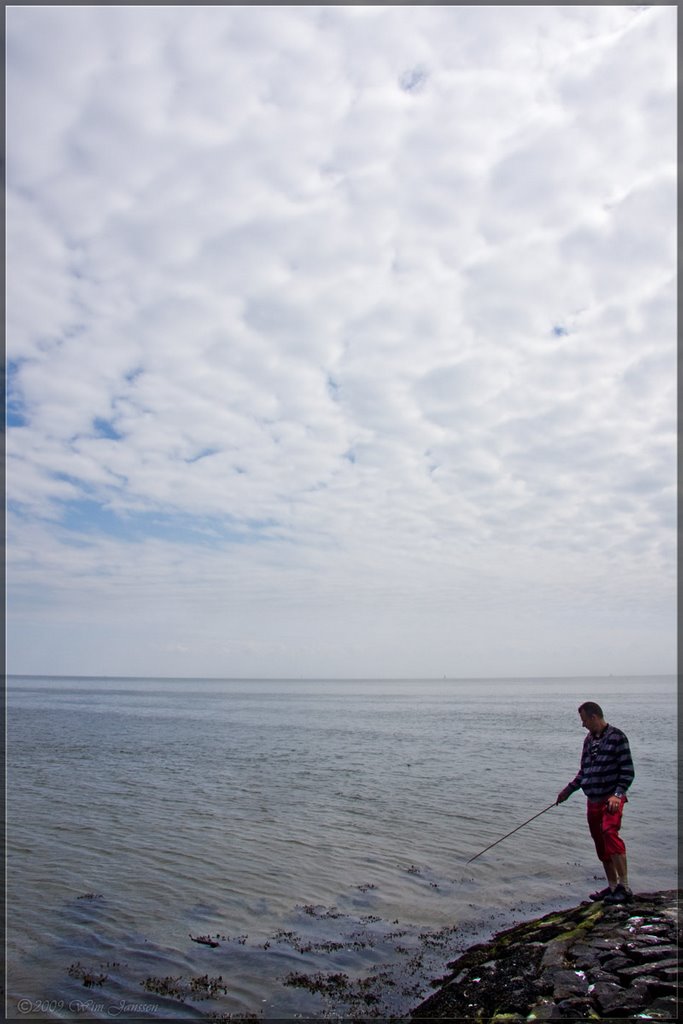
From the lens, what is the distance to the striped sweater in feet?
32.2

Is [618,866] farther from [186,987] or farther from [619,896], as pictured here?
[186,987]

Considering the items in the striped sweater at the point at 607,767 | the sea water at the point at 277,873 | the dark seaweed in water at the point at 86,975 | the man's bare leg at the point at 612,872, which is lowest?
the sea water at the point at 277,873

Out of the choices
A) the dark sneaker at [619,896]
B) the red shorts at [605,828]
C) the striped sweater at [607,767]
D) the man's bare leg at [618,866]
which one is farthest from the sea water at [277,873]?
the striped sweater at [607,767]

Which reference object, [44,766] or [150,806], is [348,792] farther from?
[44,766]

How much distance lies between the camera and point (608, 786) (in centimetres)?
997

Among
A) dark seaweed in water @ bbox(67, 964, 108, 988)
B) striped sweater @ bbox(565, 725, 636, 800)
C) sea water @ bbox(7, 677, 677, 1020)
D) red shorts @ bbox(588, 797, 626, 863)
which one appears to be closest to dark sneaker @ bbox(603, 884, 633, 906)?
red shorts @ bbox(588, 797, 626, 863)

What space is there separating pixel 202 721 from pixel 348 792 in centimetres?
4347

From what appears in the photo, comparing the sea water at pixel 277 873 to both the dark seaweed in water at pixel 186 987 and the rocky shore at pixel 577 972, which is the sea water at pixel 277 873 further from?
the rocky shore at pixel 577 972

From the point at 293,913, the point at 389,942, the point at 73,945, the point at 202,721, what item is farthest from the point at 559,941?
the point at 202,721

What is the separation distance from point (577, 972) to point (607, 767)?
286 centimetres

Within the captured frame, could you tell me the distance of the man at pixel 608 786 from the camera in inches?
387

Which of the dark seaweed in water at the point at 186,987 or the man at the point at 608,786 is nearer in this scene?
the dark seaweed in water at the point at 186,987

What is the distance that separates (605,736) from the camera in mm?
10203

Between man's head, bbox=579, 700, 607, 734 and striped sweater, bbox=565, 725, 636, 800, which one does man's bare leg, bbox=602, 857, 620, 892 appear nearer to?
striped sweater, bbox=565, 725, 636, 800
